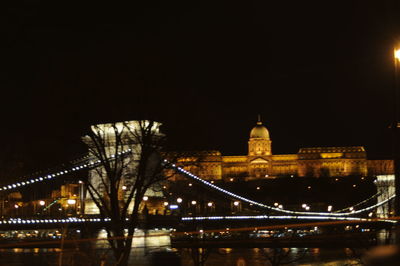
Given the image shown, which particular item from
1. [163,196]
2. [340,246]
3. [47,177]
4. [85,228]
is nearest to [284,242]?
[340,246]

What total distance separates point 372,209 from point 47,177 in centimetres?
6649

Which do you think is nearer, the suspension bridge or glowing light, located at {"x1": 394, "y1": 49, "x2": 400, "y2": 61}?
glowing light, located at {"x1": 394, "y1": 49, "x2": 400, "y2": 61}

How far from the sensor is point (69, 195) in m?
75.7

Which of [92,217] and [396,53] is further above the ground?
[396,53]

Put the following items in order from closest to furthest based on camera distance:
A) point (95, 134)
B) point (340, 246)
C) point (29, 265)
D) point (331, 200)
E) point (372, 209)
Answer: point (95, 134) → point (29, 265) → point (340, 246) → point (372, 209) → point (331, 200)

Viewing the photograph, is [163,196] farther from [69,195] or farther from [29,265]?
[29,265]

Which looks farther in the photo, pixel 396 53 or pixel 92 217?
pixel 92 217

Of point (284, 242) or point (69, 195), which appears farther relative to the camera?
point (69, 195)

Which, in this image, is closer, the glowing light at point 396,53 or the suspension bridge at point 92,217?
the glowing light at point 396,53

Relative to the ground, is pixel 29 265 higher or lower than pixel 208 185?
lower

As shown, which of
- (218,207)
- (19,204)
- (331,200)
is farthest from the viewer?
(331,200)

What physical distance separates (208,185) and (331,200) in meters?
57.4

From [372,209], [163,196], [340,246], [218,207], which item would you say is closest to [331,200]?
[372,209]

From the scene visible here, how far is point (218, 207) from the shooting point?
90188 mm
